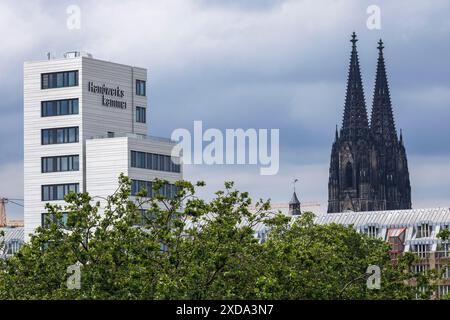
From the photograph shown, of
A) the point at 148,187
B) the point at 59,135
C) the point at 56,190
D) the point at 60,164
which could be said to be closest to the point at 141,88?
Result: the point at 59,135

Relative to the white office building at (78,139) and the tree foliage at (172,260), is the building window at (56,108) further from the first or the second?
the tree foliage at (172,260)

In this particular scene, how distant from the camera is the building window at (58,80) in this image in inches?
7461

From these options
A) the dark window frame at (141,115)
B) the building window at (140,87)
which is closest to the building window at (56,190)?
the dark window frame at (141,115)

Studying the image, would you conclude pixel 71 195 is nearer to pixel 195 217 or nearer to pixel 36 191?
pixel 195 217

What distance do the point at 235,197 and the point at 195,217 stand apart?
4.25m

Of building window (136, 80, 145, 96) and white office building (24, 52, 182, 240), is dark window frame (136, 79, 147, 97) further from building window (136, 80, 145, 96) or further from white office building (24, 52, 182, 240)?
white office building (24, 52, 182, 240)

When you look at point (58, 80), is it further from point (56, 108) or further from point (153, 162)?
point (153, 162)

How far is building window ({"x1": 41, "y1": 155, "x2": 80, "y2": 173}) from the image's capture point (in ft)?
618

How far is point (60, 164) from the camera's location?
621 ft

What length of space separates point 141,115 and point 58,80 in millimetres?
12869

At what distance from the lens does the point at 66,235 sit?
8825 cm
